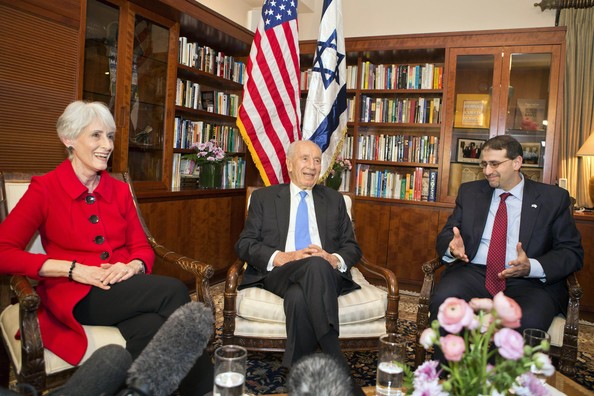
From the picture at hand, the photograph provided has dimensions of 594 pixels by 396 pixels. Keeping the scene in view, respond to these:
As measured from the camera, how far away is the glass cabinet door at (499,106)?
381 centimetres

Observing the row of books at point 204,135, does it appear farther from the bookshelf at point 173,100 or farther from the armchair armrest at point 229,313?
the armchair armrest at point 229,313

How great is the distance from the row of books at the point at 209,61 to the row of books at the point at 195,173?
2.55ft

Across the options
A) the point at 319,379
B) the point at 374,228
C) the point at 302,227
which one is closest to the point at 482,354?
the point at 319,379

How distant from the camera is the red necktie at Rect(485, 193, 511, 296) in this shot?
233cm

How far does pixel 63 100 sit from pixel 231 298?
1.49m

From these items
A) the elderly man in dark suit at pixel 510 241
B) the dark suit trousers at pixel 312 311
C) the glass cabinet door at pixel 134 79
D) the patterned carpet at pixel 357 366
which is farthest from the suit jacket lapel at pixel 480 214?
the glass cabinet door at pixel 134 79

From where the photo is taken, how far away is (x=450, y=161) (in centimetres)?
412

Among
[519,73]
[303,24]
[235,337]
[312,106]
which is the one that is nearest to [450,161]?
[519,73]

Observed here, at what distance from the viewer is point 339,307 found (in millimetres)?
2156

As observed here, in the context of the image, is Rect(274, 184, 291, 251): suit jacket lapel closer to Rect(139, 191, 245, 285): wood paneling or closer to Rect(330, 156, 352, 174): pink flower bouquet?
Rect(139, 191, 245, 285): wood paneling

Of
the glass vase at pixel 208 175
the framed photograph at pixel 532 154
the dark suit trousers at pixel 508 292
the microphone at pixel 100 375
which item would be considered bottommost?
the dark suit trousers at pixel 508 292

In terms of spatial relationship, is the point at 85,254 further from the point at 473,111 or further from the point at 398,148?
the point at 473,111

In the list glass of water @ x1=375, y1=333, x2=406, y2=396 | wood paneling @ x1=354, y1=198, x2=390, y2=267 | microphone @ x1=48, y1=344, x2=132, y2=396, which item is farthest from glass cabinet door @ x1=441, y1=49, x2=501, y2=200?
microphone @ x1=48, y1=344, x2=132, y2=396

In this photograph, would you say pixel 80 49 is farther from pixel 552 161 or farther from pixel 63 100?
pixel 552 161
